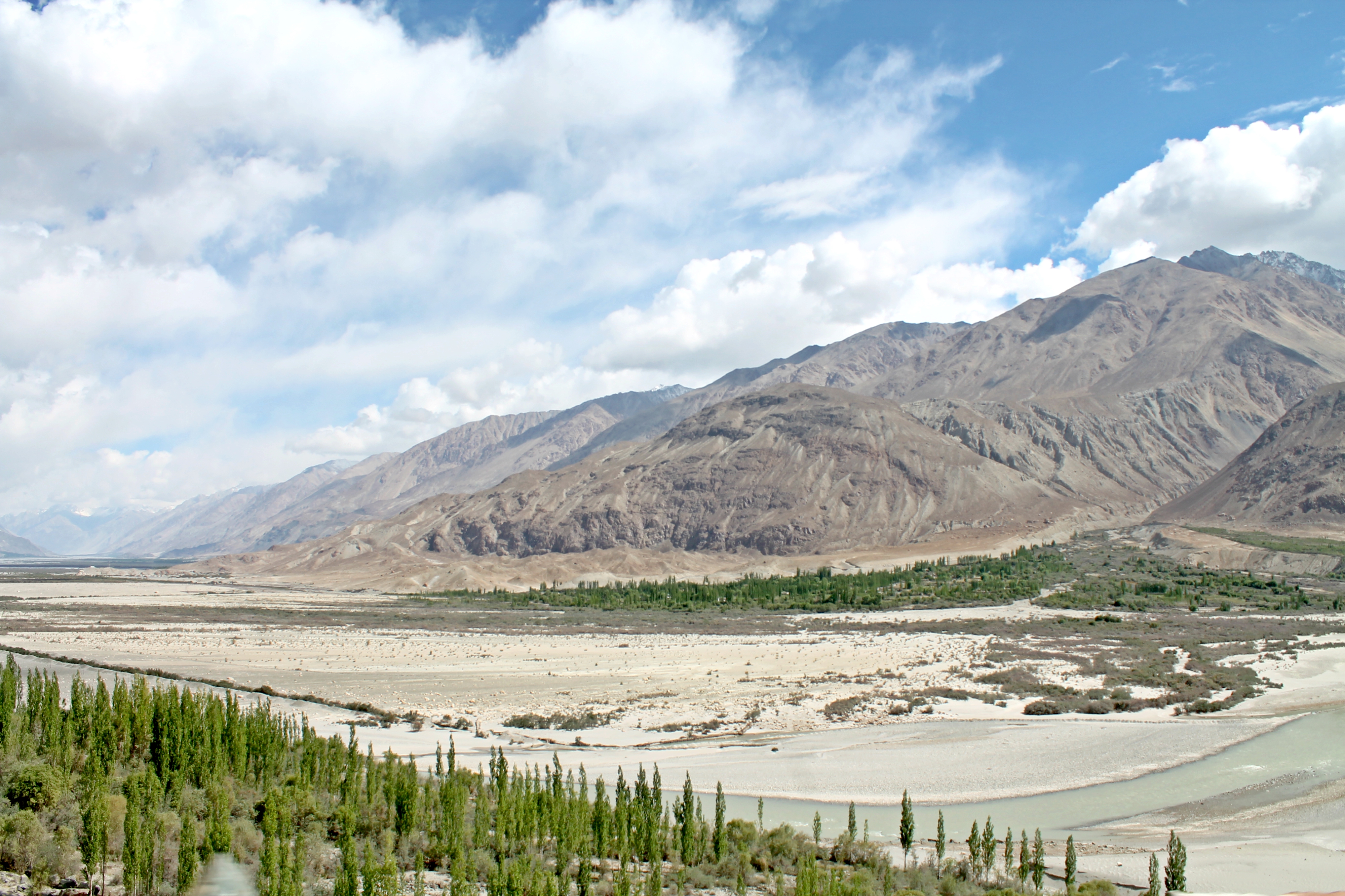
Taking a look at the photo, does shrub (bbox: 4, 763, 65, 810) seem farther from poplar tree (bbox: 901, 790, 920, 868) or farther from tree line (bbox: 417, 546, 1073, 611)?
tree line (bbox: 417, 546, 1073, 611)

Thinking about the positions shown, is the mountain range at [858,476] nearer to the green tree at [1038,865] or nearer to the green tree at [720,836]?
the green tree at [720,836]

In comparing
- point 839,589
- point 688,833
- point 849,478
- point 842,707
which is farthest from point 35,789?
point 849,478

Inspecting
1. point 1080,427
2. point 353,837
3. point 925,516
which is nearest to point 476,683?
point 353,837

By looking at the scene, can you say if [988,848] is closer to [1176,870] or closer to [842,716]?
[1176,870]

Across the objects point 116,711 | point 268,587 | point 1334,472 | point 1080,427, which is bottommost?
point 268,587

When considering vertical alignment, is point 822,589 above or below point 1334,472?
below

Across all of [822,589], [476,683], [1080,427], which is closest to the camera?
[476,683]

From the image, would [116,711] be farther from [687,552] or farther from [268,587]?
[268,587]
